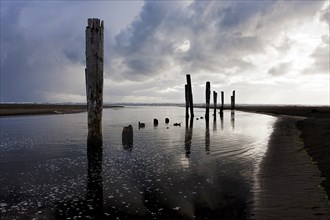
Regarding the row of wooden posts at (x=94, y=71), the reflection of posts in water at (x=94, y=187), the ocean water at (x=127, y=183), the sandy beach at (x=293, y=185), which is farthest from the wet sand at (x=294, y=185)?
the row of wooden posts at (x=94, y=71)

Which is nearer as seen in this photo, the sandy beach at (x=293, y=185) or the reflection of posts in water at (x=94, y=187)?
the sandy beach at (x=293, y=185)

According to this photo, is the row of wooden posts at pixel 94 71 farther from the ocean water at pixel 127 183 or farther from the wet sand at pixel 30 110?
the wet sand at pixel 30 110

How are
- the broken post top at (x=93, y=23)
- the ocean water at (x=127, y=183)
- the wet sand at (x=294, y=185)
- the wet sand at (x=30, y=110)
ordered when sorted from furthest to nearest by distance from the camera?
1. the wet sand at (x=30, y=110)
2. the broken post top at (x=93, y=23)
3. the ocean water at (x=127, y=183)
4. the wet sand at (x=294, y=185)

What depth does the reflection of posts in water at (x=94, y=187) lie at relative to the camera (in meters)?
6.17

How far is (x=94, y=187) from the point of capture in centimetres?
784

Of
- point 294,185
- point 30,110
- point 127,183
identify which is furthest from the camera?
point 30,110

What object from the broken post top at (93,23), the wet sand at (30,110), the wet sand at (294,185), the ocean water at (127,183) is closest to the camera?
the wet sand at (294,185)

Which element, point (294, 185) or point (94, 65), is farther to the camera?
point (94, 65)

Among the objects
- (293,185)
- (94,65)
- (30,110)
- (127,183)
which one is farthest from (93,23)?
(30,110)

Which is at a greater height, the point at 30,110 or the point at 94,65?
the point at 94,65

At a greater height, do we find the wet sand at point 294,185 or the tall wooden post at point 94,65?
the tall wooden post at point 94,65

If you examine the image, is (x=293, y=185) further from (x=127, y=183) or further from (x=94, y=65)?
(x=94, y=65)

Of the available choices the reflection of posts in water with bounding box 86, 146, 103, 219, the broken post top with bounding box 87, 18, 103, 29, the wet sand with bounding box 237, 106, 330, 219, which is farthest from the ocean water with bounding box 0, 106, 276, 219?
the broken post top with bounding box 87, 18, 103, 29

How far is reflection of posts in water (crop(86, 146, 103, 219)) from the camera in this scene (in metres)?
6.17
